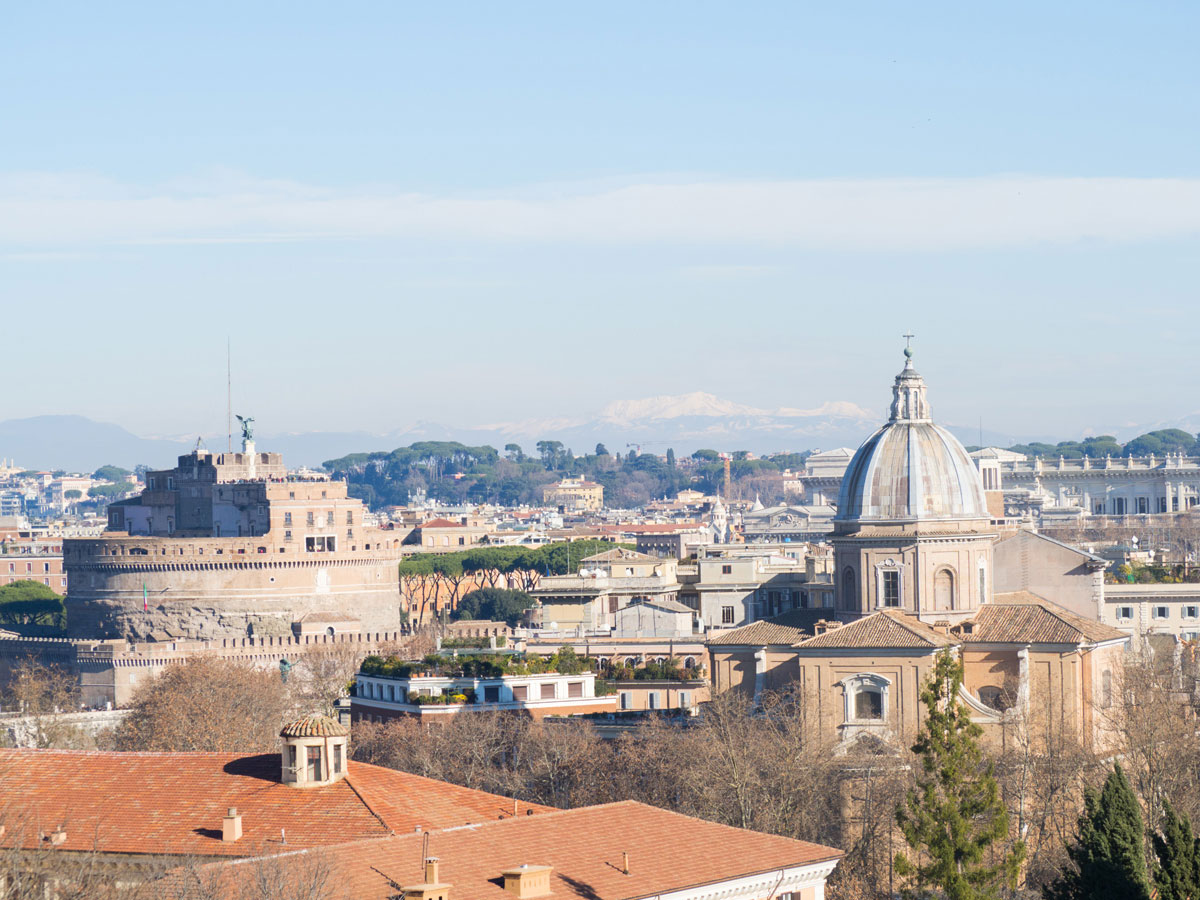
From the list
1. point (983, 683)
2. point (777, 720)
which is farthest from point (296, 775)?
point (983, 683)

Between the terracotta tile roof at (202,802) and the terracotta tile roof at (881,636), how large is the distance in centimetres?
1592

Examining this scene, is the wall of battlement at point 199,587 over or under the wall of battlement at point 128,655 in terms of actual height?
over

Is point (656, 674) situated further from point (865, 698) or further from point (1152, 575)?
point (1152, 575)

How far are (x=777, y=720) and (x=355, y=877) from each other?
24434mm

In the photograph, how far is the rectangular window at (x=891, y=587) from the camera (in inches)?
2419

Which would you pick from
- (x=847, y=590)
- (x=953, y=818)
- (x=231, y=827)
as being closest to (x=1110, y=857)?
(x=953, y=818)

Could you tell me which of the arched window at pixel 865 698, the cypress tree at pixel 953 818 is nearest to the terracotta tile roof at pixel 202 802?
the cypress tree at pixel 953 818

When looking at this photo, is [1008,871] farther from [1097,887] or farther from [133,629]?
[133,629]

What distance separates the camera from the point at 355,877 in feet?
113

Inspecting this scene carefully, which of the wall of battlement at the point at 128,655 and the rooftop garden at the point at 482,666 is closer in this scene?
the rooftop garden at the point at 482,666

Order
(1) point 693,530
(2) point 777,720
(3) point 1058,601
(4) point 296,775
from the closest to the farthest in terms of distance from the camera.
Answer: (4) point 296,775
(2) point 777,720
(3) point 1058,601
(1) point 693,530

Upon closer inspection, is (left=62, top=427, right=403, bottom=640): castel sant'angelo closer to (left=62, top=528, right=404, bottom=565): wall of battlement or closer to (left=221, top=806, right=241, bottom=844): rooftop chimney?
(left=62, top=528, right=404, bottom=565): wall of battlement

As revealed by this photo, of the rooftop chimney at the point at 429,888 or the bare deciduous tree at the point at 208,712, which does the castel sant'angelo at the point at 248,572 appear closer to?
the bare deciduous tree at the point at 208,712

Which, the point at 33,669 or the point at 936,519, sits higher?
the point at 936,519
